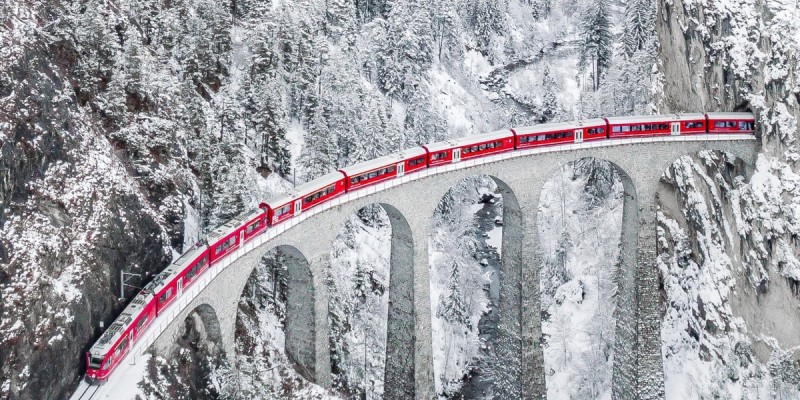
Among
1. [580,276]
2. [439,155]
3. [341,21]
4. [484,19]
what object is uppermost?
[484,19]

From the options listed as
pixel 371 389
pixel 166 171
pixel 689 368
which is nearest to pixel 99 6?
pixel 166 171

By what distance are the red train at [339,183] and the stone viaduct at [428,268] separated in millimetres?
476

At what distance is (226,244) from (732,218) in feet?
112

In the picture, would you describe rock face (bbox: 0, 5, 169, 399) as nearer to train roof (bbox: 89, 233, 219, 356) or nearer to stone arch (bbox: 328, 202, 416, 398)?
train roof (bbox: 89, 233, 219, 356)

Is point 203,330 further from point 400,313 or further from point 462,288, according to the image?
point 462,288

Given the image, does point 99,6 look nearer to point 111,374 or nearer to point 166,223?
point 166,223

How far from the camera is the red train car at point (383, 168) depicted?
40.4 metres

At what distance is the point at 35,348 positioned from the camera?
98.9ft

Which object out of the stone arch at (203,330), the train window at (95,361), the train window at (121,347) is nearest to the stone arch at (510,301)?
the stone arch at (203,330)

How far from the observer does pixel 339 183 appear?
3984 cm

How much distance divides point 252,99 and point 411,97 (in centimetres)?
1995

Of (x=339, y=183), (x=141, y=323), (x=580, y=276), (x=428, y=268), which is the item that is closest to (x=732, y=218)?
(x=580, y=276)

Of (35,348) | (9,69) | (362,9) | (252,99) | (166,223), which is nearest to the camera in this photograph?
(35,348)

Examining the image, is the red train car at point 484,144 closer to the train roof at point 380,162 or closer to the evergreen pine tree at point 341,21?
the train roof at point 380,162
